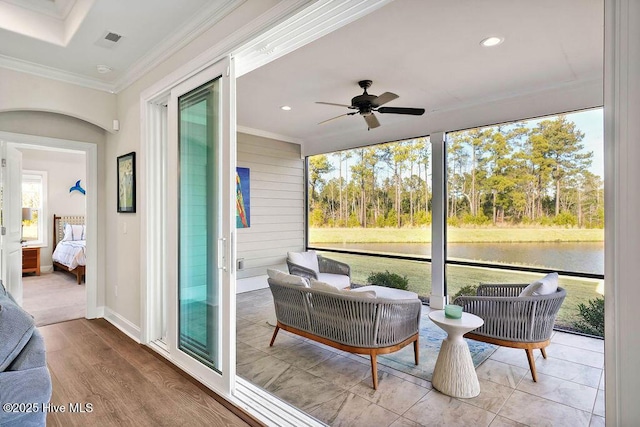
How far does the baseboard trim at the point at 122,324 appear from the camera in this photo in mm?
3475

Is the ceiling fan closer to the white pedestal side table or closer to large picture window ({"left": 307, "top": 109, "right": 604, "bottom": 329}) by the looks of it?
large picture window ({"left": 307, "top": 109, "right": 604, "bottom": 329})

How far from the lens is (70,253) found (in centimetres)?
658

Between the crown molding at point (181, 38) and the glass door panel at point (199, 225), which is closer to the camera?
the crown molding at point (181, 38)

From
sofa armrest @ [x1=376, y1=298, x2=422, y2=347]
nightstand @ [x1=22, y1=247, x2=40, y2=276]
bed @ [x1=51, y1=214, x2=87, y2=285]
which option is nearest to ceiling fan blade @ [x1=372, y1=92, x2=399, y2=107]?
sofa armrest @ [x1=376, y1=298, x2=422, y2=347]

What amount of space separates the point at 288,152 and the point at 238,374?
14.8 feet

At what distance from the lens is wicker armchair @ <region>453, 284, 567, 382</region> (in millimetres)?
2752

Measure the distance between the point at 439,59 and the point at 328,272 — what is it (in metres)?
3.31

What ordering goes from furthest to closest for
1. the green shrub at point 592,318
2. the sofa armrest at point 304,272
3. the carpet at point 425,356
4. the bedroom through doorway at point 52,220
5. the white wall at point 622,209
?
the bedroom through doorway at point 52,220
the sofa armrest at point 304,272
the green shrub at point 592,318
the carpet at point 425,356
the white wall at point 622,209

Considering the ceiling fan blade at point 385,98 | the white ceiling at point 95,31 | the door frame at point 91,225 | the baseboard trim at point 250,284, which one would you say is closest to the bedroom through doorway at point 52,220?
the door frame at point 91,225

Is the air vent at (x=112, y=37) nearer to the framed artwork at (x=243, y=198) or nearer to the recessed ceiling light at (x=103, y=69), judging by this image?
the recessed ceiling light at (x=103, y=69)

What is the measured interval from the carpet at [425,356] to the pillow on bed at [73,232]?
734 centimetres

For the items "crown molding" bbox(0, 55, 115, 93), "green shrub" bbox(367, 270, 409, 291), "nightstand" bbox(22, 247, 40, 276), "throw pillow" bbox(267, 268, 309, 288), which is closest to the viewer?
"throw pillow" bbox(267, 268, 309, 288)

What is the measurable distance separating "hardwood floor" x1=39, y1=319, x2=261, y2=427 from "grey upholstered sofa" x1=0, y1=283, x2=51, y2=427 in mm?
861

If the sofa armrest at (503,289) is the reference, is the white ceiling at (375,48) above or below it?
above
